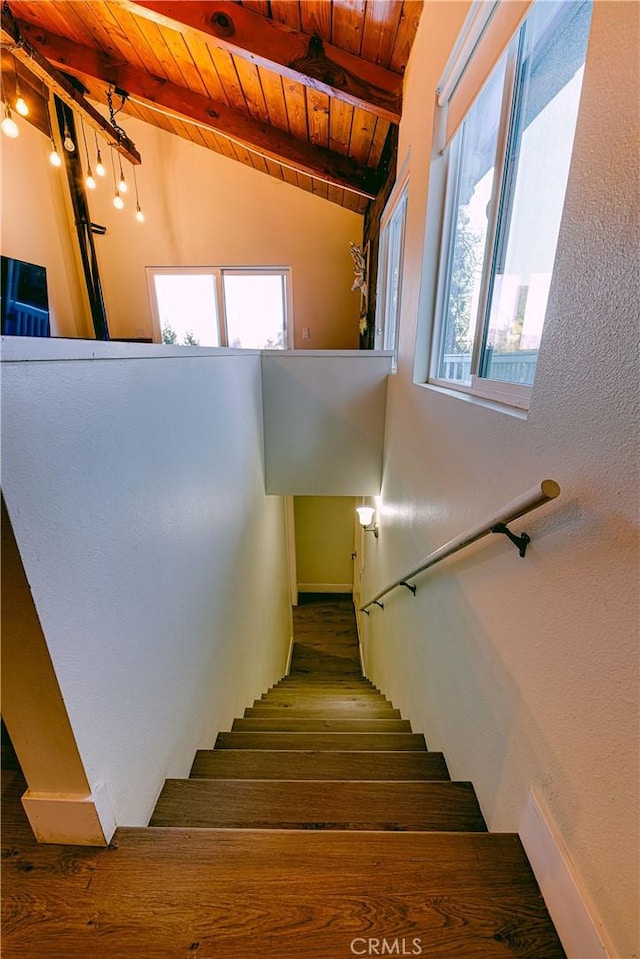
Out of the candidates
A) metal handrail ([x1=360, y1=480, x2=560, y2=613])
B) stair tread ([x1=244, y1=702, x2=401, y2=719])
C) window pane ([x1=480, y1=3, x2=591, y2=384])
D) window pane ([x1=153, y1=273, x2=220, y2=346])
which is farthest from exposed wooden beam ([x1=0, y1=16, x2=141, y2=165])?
stair tread ([x1=244, y1=702, x2=401, y2=719])

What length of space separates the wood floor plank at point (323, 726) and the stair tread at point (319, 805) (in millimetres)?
858

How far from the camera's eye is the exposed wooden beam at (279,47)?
2.16m

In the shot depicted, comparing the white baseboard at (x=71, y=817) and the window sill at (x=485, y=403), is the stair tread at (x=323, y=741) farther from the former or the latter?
the window sill at (x=485, y=403)

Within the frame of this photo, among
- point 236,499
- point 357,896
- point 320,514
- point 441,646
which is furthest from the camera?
point 320,514

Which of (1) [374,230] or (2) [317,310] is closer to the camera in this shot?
(1) [374,230]

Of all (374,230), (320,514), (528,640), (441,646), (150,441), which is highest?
(374,230)

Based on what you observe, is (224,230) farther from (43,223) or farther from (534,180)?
(534,180)

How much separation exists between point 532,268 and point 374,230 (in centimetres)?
311

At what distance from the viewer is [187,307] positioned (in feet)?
16.1

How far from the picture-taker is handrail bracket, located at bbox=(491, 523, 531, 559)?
0.83 metres

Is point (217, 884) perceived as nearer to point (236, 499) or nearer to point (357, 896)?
point (357, 896)

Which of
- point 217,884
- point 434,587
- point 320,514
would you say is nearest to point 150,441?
point 217,884

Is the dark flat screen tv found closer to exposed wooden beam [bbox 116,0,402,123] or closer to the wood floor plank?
exposed wooden beam [bbox 116,0,402,123]

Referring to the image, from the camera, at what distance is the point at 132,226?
4.67 metres
